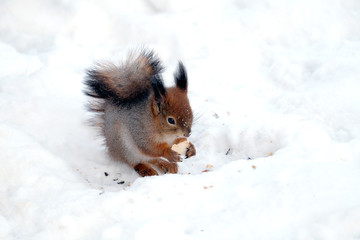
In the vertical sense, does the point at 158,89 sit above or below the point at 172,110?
above

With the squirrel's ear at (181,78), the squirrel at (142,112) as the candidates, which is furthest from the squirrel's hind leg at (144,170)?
the squirrel's ear at (181,78)

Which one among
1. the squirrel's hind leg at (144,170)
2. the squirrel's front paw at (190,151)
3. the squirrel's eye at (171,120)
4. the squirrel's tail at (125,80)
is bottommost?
the squirrel's hind leg at (144,170)

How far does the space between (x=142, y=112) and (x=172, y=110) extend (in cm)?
25

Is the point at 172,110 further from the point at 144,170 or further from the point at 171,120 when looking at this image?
the point at 144,170

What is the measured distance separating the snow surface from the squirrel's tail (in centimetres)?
49

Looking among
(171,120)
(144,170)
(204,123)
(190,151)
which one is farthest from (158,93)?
(204,123)

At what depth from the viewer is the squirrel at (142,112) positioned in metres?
2.56

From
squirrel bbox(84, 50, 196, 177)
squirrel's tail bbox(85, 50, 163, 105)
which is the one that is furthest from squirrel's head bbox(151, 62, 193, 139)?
squirrel's tail bbox(85, 50, 163, 105)

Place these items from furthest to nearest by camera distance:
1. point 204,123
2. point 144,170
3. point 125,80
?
point 204,123, point 144,170, point 125,80

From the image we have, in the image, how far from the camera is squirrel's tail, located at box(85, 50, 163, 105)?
262 cm

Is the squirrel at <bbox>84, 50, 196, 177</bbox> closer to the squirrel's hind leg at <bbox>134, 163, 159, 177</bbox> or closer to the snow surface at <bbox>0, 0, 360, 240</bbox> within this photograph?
the squirrel's hind leg at <bbox>134, 163, 159, 177</bbox>

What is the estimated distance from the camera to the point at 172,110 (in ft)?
8.33

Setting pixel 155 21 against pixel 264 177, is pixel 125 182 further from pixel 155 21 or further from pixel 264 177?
pixel 155 21

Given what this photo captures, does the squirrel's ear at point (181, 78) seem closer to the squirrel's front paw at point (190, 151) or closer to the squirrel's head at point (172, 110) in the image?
the squirrel's head at point (172, 110)
